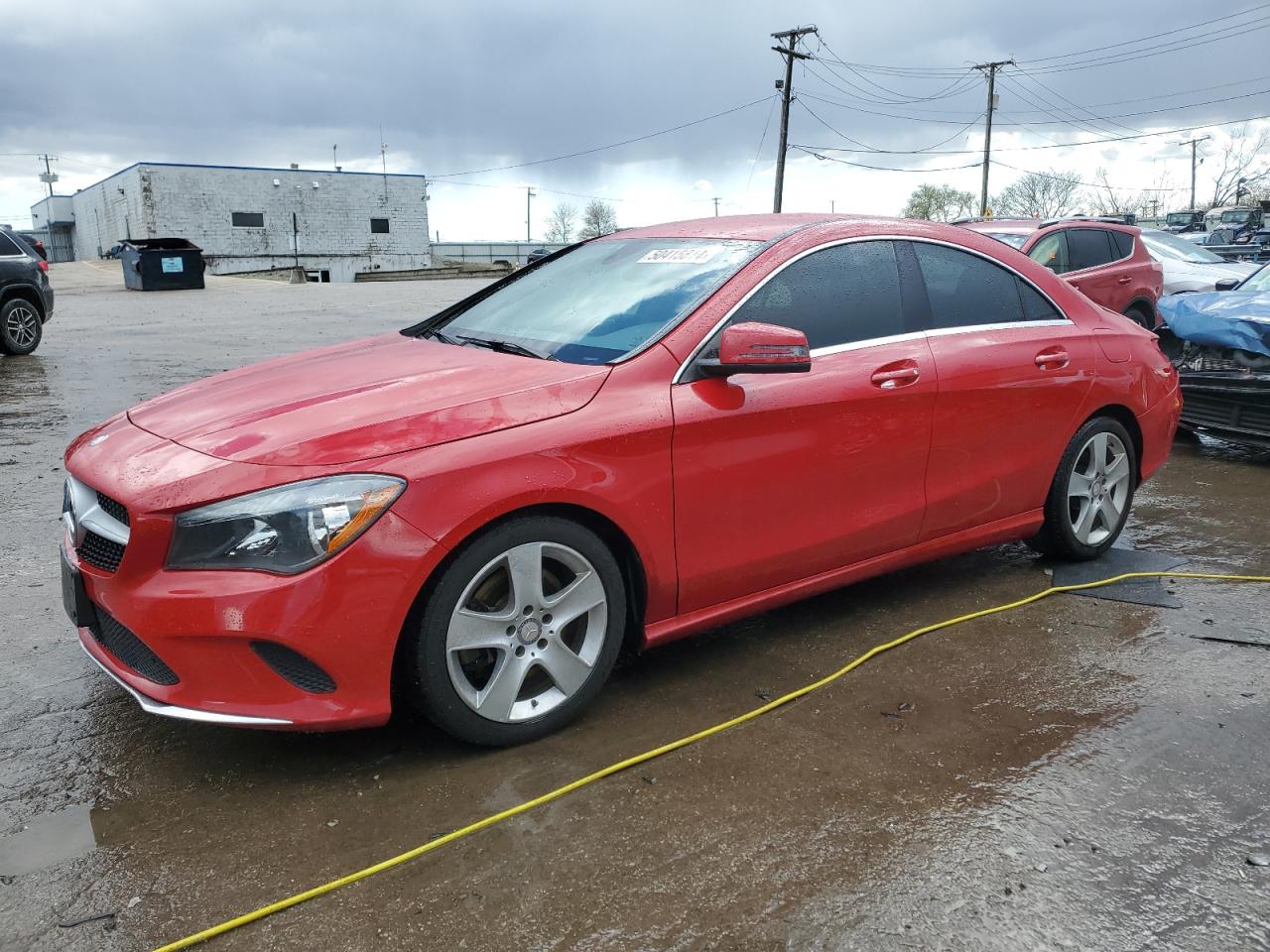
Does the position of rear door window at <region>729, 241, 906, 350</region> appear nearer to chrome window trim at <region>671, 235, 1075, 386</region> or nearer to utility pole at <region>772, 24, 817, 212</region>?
chrome window trim at <region>671, 235, 1075, 386</region>

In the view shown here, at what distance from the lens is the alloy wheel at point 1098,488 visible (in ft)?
15.1

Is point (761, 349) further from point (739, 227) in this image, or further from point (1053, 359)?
point (1053, 359)

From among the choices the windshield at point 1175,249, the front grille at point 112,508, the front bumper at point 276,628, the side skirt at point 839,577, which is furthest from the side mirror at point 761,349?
the windshield at point 1175,249

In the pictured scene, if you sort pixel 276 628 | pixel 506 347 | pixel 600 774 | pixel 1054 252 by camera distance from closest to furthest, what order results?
pixel 276 628
pixel 600 774
pixel 506 347
pixel 1054 252

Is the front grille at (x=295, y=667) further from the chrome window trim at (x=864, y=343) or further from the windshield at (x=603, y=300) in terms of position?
the chrome window trim at (x=864, y=343)

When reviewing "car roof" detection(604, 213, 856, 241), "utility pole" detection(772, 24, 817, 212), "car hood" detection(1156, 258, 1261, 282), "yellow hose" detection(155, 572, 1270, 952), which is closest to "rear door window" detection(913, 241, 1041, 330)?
"car roof" detection(604, 213, 856, 241)

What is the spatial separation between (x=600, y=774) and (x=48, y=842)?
1.42 meters

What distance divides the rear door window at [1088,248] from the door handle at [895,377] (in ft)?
26.8

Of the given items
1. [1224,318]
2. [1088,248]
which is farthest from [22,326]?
[1224,318]

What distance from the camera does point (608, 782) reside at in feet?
9.48

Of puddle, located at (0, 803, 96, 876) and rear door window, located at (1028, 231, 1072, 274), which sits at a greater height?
rear door window, located at (1028, 231, 1072, 274)

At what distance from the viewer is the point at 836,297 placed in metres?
3.77

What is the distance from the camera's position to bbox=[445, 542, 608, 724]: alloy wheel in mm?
2893

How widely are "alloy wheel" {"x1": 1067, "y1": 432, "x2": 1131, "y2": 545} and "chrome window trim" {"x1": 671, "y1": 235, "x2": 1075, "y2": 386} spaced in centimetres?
61
